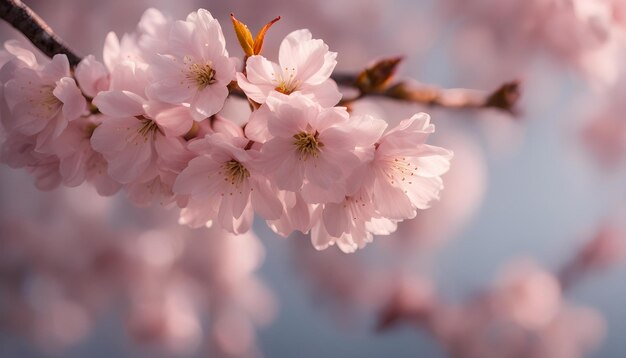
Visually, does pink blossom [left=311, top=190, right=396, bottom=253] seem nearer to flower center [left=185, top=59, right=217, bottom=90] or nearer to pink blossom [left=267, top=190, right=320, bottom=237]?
pink blossom [left=267, top=190, right=320, bottom=237]

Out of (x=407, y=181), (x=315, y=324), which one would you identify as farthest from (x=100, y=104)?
(x=315, y=324)

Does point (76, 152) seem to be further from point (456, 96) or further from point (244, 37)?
point (456, 96)

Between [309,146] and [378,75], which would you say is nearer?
[309,146]

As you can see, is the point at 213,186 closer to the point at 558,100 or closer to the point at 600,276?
the point at 558,100

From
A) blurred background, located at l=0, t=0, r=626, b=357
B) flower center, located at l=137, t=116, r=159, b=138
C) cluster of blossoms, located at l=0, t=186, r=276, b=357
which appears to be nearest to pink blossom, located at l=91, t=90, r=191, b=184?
flower center, located at l=137, t=116, r=159, b=138

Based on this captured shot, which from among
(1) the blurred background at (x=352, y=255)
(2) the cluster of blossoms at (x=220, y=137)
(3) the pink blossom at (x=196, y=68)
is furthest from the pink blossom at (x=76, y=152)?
(1) the blurred background at (x=352, y=255)

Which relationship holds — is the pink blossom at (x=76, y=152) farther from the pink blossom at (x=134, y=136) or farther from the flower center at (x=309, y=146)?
the flower center at (x=309, y=146)

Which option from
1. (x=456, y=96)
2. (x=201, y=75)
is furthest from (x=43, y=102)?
(x=456, y=96)
